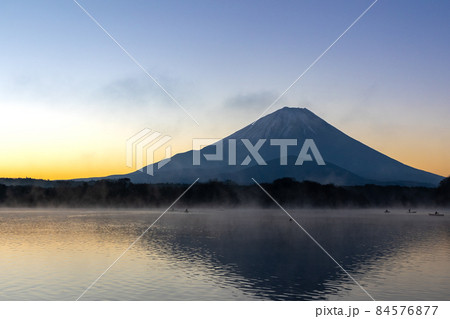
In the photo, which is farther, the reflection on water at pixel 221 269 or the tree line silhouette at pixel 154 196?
the tree line silhouette at pixel 154 196

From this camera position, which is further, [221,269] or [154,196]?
[154,196]

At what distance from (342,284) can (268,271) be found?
19.9 feet

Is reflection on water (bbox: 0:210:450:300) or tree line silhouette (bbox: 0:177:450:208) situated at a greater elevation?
tree line silhouette (bbox: 0:177:450:208)

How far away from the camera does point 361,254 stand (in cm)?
4441

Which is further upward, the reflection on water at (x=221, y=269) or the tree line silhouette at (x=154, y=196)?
the tree line silhouette at (x=154, y=196)

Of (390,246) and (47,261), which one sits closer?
(47,261)

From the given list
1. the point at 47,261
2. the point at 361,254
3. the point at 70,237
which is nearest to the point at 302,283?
the point at 361,254

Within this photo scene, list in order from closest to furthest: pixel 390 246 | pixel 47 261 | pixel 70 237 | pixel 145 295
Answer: pixel 145 295 < pixel 47 261 < pixel 390 246 < pixel 70 237

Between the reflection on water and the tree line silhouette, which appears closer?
the reflection on water

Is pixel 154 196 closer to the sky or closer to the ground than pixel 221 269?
closer to the sky
